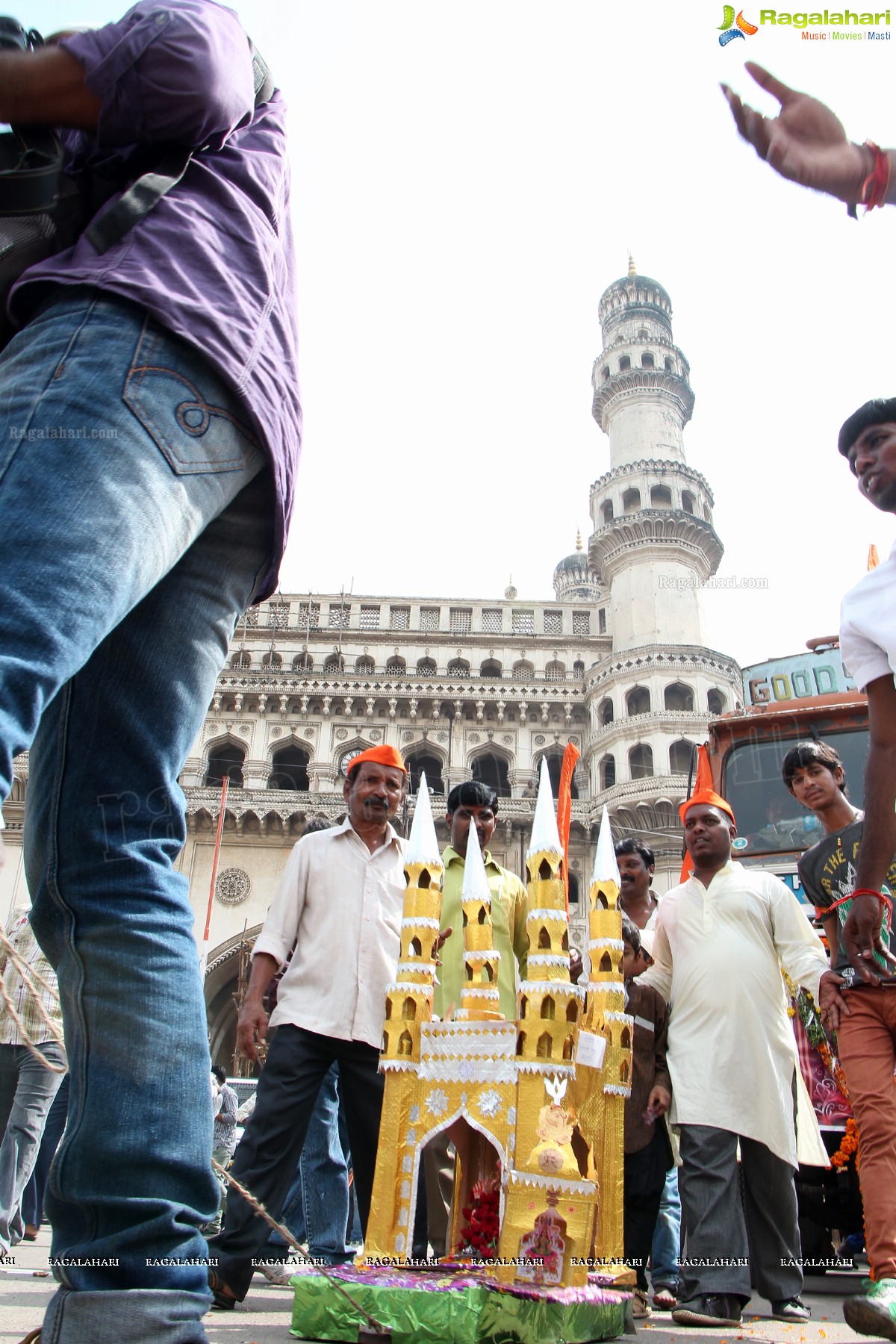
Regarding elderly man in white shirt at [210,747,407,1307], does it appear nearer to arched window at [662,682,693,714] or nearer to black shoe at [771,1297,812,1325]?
black shoe at [771,1297,812,1325]

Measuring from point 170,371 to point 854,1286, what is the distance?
5.49 metres

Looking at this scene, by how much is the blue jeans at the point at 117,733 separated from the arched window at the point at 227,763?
3026cm

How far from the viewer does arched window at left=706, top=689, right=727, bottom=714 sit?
98.2 ft

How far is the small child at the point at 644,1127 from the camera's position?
4.28 meters

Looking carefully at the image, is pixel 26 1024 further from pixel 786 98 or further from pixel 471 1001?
pixel 786 98

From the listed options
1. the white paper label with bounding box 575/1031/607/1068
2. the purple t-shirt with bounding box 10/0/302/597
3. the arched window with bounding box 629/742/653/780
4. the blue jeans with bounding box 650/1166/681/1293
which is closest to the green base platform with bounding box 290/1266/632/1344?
the white paper label with bounding box 575/1031/607/1068

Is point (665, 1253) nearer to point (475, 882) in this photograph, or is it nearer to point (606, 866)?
point (606, 866)

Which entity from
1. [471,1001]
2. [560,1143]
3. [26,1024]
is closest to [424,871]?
[471,1001]

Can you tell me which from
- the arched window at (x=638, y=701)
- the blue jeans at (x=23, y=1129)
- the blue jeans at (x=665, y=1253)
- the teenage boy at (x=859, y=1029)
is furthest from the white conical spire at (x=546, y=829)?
the arched window at (x=638, y=701)

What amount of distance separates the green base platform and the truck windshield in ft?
18.5

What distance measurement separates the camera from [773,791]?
318 inches

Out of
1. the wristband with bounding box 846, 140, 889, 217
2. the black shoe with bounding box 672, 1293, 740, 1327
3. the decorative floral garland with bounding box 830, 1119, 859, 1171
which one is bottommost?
the black shoe with bounding box 672, 1293, 740, 1327

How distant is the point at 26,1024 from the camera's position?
5.28 metres

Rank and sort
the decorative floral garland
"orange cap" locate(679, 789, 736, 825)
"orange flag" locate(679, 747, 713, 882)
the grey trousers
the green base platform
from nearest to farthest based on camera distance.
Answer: the green base platform < the grey trousers < "orange cap" locate(679, 789, 736, 825) < the decorative floral garland < "orange flag" locate(679, 747, 713, 882)
